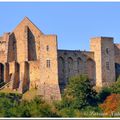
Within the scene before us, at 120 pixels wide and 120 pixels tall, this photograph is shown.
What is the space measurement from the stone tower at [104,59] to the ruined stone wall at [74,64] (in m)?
0.45

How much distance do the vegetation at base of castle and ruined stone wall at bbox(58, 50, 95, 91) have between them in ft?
3.31

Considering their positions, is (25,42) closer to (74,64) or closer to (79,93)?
(74,64)

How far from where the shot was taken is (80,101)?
11738 cm

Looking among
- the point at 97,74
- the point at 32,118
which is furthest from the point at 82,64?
the point at 32,118

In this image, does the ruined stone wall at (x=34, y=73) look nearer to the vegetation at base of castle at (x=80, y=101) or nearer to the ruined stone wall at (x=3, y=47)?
the vegetation at base of castle at (x=80, y=101)

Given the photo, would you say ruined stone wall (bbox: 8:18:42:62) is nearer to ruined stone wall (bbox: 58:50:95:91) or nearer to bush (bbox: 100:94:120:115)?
ruined stone wall (bbox: 58:50:95:91)

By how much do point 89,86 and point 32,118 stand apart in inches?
634

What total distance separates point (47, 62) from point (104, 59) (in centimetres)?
516

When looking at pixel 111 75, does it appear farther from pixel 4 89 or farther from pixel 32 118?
pixel 32 118

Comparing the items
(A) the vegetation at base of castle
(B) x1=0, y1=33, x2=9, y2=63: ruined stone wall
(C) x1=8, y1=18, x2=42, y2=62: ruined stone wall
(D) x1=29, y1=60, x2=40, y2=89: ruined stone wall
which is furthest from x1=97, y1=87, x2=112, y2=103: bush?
(B) x1=0, y1=33, x2=9, y2=63: ruined stone wall

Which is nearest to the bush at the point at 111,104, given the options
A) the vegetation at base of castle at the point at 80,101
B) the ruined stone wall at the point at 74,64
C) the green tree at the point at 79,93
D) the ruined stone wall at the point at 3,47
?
the vegetation at base of castle at the point at 80,101

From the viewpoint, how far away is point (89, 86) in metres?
118

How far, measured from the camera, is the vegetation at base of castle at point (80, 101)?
11350 centimetres

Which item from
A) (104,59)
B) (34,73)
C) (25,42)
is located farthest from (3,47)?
(104,59)
